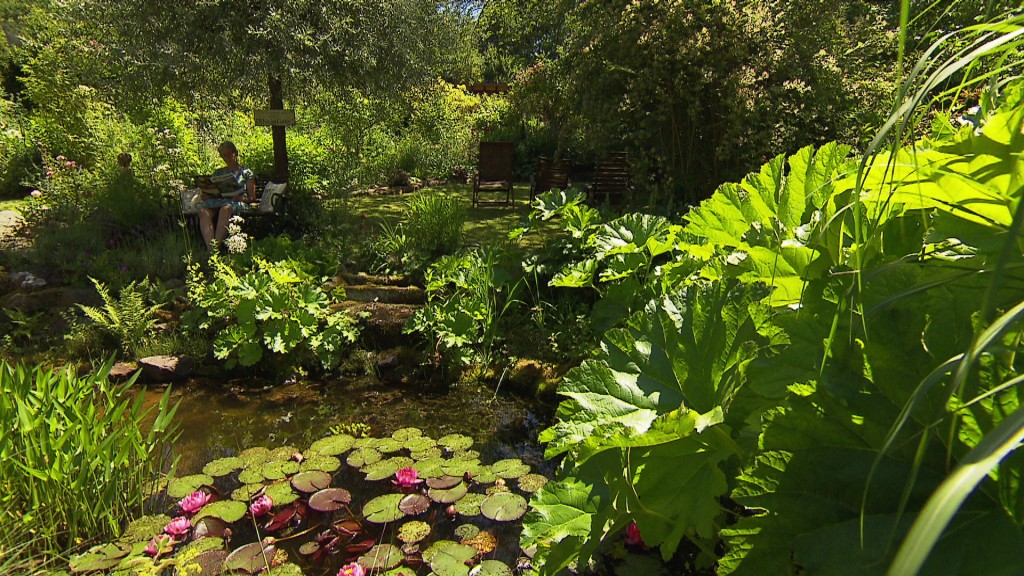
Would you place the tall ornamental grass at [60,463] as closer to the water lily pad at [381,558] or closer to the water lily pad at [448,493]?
the water lily pad at [381,558]

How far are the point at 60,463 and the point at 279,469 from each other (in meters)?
0.90

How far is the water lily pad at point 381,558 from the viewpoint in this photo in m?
2.16

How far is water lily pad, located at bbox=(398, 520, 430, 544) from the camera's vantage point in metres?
2.33

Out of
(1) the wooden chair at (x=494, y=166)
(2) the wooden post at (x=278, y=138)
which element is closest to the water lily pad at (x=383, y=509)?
(2) the wooden post at (x=278, y=138)

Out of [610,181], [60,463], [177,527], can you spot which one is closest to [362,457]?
[177,527]

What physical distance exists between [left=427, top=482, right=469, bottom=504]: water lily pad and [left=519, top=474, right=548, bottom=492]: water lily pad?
248 mm

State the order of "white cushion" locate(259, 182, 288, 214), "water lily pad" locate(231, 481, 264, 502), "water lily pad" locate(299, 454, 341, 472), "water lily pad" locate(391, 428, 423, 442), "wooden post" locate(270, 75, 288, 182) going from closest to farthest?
"water lily pad" locate(231, 481, 264, 502) → "water lily pad" locate(299, 454, 341, 472) → "water lily pad" locate(391, 428, 423, 442) → "white cushion" locate(259, 182, 288, 214) → "wooden post" locate(270, 75, 288, 182)

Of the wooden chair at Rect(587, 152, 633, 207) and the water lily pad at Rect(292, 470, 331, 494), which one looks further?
the wooden chair at Rect(587, 152, 633, 207)

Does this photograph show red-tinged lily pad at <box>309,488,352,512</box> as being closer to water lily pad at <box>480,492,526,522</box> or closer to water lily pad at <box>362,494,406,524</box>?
water lily pad at <box>362,494,406,524</box>

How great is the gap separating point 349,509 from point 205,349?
244cm

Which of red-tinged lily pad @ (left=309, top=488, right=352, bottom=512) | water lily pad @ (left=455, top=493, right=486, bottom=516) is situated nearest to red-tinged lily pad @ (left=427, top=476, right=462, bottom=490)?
water lily pad @ (left=455, top=493, right=486, bottom=516)

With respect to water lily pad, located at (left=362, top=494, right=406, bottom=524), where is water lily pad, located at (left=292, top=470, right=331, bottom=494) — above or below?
below

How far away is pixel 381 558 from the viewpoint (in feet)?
7.28

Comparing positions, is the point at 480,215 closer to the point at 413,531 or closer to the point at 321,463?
the point at 321,463
